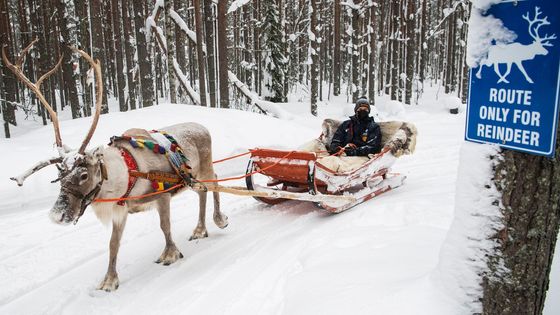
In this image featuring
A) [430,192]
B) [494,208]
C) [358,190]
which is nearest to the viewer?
[494,208]

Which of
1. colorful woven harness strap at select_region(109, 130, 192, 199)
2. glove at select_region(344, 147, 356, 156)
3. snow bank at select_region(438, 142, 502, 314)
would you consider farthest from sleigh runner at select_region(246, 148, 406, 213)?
snow bank at select_region(438, 142, 502, 314)

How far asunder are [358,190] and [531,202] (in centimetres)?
454

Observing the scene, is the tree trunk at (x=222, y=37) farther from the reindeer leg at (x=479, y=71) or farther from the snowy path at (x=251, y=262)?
the reindeer leg at (x=479, y=71)

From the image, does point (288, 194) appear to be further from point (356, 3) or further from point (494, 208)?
point (356, 3)

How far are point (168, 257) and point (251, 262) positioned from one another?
3.18 feet

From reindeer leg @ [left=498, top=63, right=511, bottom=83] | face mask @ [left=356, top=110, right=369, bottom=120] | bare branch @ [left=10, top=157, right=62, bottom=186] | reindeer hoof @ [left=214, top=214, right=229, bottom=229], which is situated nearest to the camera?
reindeer leg @ [left=498, top=63, right=511, bottom=83]

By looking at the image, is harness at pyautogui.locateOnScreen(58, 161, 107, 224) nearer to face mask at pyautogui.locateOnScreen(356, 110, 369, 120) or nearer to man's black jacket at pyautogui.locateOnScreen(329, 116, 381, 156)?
man's black jacket at pyautogui.locateOnScreen(329, 116, 381, 156)

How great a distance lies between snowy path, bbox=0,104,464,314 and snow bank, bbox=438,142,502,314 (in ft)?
0.48

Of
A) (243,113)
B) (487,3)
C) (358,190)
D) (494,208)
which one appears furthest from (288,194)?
(243,113)

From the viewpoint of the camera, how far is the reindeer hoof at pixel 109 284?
394 centimetres

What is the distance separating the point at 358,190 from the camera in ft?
21.0

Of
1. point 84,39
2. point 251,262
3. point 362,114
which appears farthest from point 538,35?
point 84,39

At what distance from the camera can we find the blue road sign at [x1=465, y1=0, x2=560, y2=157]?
1.63m

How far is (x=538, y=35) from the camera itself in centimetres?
166
